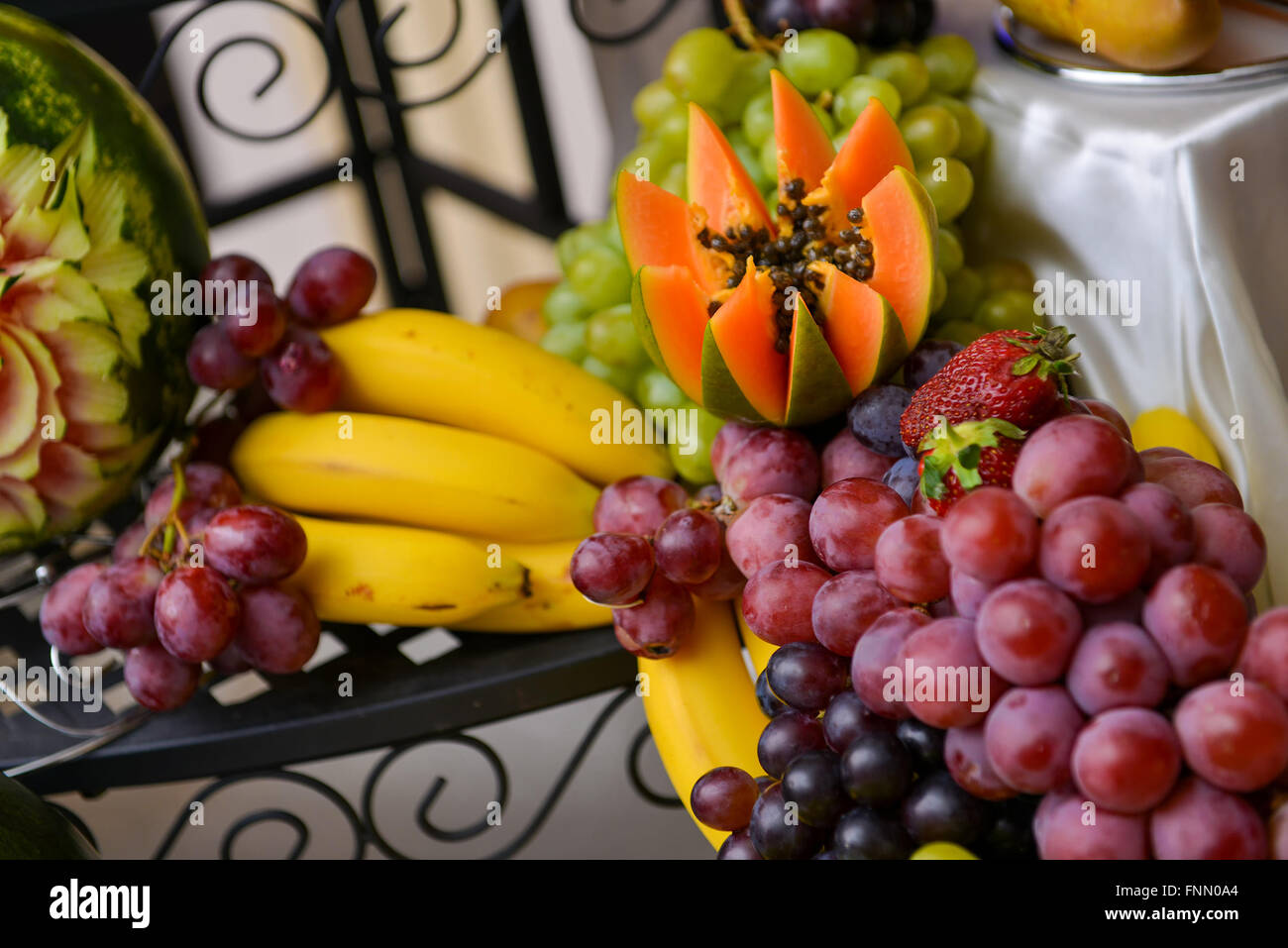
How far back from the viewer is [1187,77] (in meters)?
0.86

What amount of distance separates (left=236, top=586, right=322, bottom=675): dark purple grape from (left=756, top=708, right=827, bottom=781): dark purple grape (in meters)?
0.36

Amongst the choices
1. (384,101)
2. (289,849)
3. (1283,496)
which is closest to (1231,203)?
(1283,496)

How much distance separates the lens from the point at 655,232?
2.61 ft

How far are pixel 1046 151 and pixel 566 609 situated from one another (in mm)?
525

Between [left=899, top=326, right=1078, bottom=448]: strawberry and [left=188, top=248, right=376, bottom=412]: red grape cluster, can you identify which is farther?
[left=188, top=248, right=376, bottom=412]: red grape cluster

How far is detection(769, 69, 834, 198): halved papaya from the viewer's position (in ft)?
2.63

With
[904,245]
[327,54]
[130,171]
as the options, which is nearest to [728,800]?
[904,245]

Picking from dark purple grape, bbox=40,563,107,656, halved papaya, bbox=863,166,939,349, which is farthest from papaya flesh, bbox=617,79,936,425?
dark purple grape, bbox=40,563,107,656

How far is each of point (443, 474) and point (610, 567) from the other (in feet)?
0.74

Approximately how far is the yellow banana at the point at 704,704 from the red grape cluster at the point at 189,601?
0.25m

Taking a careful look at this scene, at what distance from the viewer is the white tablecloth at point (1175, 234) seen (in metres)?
0.82

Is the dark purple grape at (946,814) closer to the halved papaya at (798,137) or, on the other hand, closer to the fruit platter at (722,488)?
the fruit platter at (722,488)

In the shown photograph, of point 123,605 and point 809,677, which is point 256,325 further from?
point 809,677

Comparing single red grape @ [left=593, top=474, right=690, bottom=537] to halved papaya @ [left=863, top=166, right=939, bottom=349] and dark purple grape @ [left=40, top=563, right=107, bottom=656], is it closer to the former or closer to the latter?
halved papaya @ [left=863, top=166, right=939, bottom=349]
